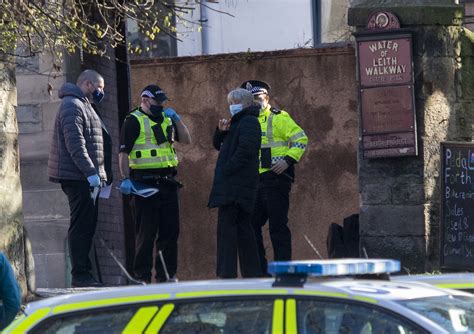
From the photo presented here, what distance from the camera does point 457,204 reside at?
12469 millimetres

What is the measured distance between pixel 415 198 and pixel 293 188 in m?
2.25

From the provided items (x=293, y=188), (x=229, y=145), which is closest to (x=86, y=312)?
(x=229, y=145)

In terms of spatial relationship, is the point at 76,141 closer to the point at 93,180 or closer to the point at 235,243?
the point at 93,180

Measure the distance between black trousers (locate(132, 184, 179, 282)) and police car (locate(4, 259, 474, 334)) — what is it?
18.7 ft

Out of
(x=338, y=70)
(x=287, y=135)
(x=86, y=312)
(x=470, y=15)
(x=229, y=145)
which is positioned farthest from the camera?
(x=470, y=15)

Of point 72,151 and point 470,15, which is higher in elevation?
point 470,15

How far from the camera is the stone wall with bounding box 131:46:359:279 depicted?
1452 centimetres

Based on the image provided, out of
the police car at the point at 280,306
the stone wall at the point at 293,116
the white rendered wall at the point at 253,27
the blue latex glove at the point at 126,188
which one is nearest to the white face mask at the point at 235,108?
the blue latex glove at the point at 126,188

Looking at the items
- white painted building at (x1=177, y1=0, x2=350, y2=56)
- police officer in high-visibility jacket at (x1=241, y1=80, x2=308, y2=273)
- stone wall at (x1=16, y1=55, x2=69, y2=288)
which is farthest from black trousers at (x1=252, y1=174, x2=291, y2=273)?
white painted building at (x1=177, y1=0, x2=350, y2=56)

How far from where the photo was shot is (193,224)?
48.8 feet

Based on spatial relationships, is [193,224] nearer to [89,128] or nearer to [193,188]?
[193,188]

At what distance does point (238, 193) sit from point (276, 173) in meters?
1.03

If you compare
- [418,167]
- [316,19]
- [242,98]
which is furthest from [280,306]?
[316,19]

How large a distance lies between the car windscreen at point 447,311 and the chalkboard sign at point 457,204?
6.55 m
